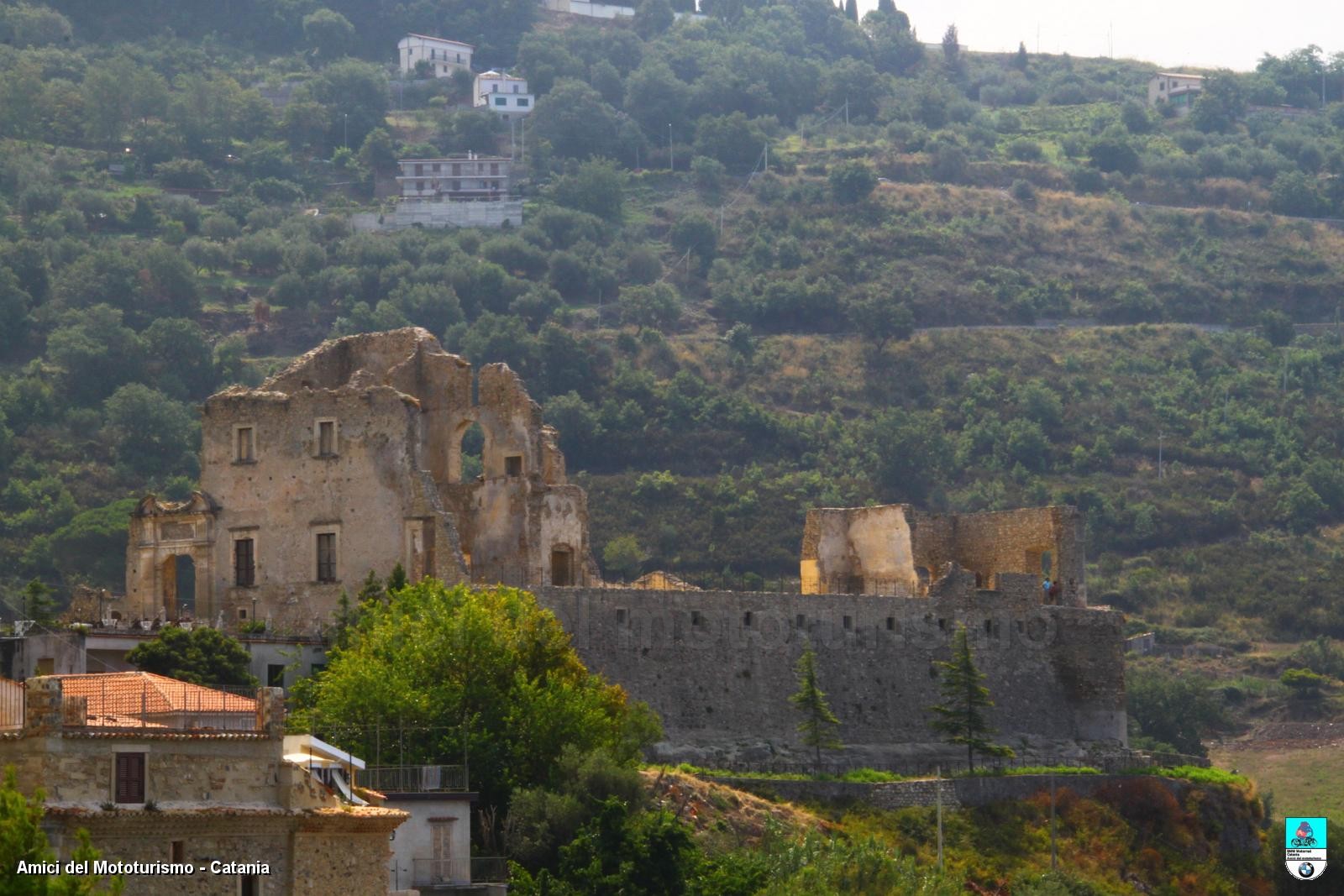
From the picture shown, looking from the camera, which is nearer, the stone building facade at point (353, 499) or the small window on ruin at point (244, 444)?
the stone building facade at point (353, 499)

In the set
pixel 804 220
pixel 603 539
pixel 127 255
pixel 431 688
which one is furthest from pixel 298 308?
pixel 431 688

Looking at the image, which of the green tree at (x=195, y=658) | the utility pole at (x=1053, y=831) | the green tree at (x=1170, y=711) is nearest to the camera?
the green tree at (x=195, y=658)

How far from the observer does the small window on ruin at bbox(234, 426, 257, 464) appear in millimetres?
63375

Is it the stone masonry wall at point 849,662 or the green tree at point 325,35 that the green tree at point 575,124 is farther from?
the stone masonry wall at point 849,662

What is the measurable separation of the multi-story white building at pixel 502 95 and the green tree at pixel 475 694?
135 m

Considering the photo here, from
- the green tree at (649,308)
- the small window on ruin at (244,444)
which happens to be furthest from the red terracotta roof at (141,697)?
the green tree at (649,308)

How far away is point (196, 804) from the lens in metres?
34.7

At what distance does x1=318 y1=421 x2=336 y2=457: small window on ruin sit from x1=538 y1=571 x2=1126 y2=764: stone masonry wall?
611 cm

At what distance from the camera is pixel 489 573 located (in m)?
63.4

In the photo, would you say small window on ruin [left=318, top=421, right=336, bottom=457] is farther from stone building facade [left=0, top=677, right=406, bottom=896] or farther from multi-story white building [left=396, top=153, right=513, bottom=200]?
multi-story white building [left=396, top=153, right=513, bottom=200]

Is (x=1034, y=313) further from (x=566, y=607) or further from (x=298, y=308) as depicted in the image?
(x=566, y=607)

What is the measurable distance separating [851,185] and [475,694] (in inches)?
4791

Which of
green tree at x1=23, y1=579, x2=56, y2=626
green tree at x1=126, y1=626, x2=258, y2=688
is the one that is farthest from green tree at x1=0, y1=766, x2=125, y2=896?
green tree at x1=23, y1=579, x2=56, y2=626

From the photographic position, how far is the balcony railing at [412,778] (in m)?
45.7
